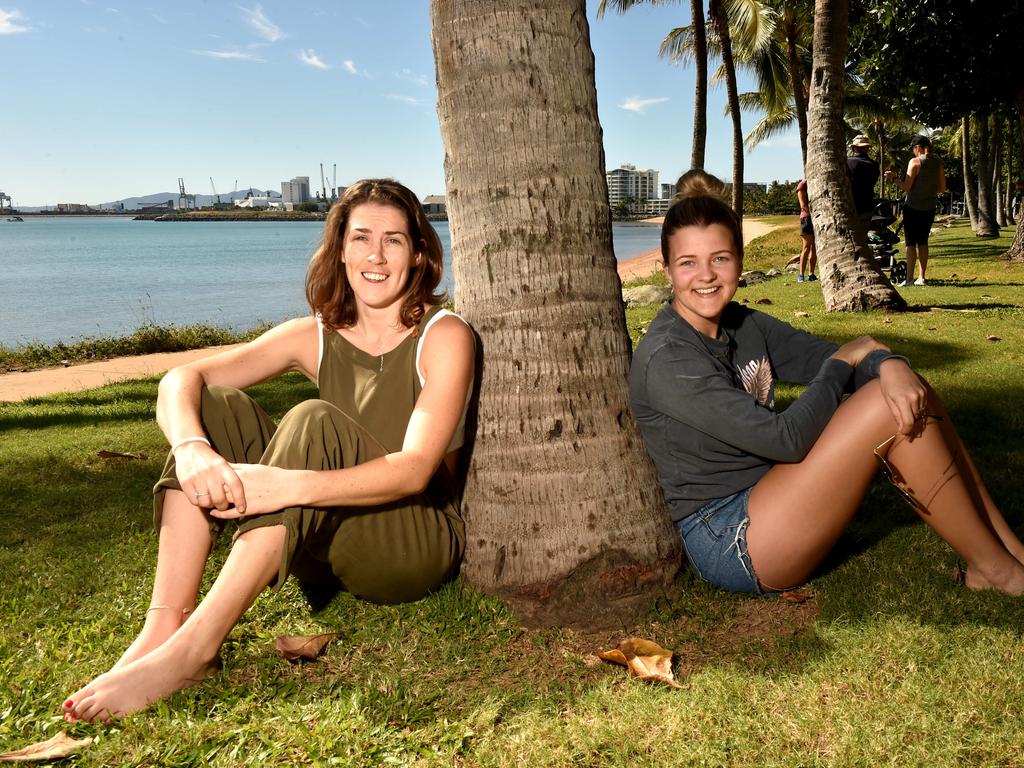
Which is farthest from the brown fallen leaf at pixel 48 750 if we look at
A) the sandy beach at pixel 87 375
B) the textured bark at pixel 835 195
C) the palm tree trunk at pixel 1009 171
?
the palm tree trunk at pixel 1009 171

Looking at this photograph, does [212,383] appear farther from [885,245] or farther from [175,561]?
[885,245]

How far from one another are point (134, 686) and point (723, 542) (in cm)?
176

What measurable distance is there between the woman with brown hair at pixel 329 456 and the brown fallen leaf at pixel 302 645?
7.3 inches

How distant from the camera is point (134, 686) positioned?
2215 mm

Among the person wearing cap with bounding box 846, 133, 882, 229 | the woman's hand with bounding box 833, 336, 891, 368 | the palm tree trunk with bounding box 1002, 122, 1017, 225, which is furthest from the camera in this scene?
the palm tree trunk with bounding box 1002, 122, 1017, 225

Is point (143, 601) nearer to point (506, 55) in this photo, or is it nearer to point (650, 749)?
point (650, 749)

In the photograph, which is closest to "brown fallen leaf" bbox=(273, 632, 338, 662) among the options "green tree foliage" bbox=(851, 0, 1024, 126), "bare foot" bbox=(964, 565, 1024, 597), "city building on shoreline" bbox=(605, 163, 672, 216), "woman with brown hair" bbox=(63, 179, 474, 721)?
"woman with brown hair" bbox=(63, 179, 474, 721)

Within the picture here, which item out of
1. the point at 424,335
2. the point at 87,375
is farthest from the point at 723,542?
the point at 87,375

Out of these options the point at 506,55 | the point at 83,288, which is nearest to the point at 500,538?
the point at 506,55

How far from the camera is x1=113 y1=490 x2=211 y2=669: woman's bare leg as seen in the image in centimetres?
244

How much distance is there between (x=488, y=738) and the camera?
2.12 metres

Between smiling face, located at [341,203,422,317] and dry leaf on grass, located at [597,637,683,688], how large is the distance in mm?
1326

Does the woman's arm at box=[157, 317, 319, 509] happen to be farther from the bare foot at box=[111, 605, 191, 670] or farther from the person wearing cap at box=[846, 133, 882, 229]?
the person wearing cap at box=[846, 133, 882, 229]

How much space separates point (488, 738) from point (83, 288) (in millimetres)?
35070
